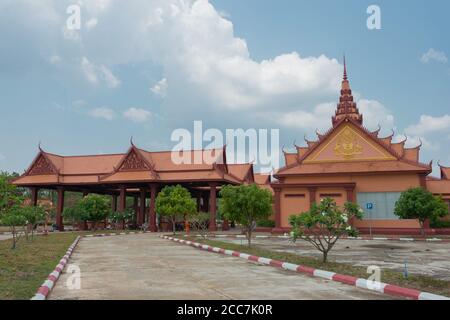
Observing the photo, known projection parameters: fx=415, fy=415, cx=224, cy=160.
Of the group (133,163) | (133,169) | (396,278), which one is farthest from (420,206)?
(133,163)

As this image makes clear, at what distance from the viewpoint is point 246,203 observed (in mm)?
18469

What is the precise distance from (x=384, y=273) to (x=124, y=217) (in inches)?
1215

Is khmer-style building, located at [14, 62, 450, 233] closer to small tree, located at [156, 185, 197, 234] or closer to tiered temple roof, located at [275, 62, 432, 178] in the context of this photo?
tiered temple roof, located at [275, 62, 432, 178]

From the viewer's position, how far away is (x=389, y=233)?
29.3 meters

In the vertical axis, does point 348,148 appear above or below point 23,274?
above

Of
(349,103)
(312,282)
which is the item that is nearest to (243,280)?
(312,282)

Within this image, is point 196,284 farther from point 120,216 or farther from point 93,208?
point 120,216

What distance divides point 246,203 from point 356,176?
1526 cm

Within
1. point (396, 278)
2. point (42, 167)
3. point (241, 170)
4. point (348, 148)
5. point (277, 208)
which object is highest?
point (348, 148)

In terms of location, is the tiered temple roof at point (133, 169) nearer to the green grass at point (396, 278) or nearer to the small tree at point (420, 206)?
the small tree at point (420, 206)

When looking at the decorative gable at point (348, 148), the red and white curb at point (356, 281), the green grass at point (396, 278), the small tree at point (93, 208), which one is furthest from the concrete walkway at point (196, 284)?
the small tree at point (93, 208)

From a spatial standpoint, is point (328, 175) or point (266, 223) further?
point (266, 223)

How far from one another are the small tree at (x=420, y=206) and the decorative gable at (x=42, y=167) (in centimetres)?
3181

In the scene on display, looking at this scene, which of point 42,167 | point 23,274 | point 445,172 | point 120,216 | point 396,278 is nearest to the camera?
point 396,278
